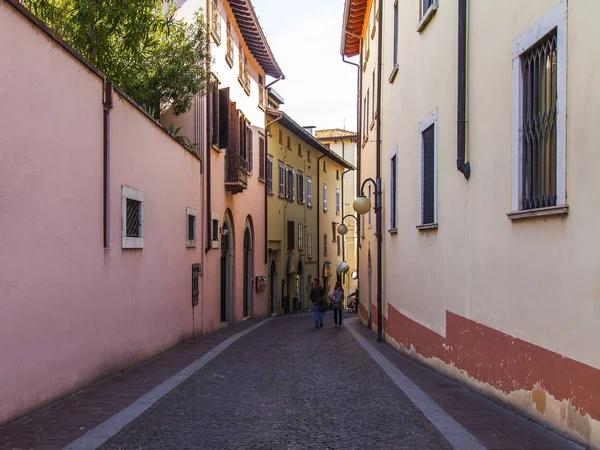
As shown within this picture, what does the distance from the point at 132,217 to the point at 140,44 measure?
469 cm

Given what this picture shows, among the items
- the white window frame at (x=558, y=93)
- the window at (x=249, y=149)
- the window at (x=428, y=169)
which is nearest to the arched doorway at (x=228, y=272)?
the window at (x=249, y=149)

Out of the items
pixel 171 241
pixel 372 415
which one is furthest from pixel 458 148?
pixel 171 241

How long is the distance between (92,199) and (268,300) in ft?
71.3

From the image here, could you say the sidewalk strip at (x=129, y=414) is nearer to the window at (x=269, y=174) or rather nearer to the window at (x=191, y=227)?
the window at (x=191, y=227)

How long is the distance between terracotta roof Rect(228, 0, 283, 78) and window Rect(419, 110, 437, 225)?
12.2 meters

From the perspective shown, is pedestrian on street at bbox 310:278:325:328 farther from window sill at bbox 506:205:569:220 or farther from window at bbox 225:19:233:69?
window sill at bbox 506:205:569:220

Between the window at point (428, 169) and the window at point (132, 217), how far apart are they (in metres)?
4.44

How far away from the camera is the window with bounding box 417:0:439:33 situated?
10216 millimetres

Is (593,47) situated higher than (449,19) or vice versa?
(449,19)

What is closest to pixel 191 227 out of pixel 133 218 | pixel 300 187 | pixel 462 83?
pixel 133 218

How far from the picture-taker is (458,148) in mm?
8617

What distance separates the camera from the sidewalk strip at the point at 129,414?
222 inches

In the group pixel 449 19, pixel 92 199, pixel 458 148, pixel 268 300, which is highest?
pixel 449 19

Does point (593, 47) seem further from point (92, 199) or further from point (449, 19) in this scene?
point (92, 199)
